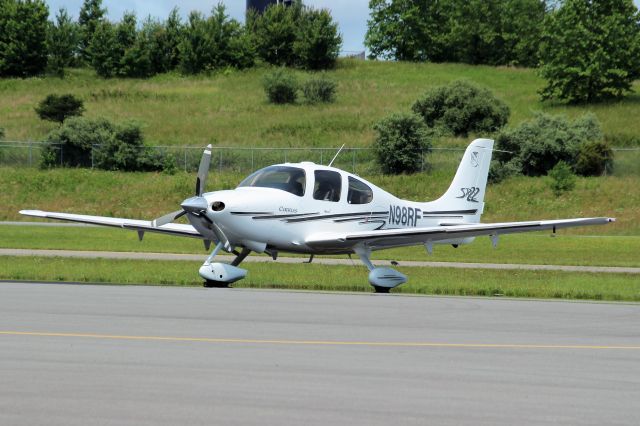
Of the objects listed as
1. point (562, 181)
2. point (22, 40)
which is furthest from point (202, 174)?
point (22, 40)

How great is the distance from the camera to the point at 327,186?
1925 centimetres

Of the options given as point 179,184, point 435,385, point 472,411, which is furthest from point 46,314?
point 179,184

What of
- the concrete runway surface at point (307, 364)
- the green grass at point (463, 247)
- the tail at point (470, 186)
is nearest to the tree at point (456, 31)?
the green grass at point (463, 247)

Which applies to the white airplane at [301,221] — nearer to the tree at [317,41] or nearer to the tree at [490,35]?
the tree at [317,41]

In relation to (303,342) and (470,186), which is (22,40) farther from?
(303,342)

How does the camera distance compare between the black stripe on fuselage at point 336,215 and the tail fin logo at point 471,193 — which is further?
the tail fin logo at point 471,193

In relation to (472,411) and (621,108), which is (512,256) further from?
(621,108)

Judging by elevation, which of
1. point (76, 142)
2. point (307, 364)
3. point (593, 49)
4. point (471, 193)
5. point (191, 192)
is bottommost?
point (191, 192)

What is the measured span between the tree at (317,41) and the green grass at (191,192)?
139ft

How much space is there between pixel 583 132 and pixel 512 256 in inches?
923

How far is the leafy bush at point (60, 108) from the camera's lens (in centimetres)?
6438

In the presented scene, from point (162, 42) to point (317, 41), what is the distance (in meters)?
14.9

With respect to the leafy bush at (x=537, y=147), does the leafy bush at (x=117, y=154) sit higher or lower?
lower

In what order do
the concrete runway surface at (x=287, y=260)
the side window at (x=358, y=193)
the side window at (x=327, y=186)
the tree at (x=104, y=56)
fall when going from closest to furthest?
the side window at (x=327, y=186), the side window at (x=358, y=193), the concrete runway surface at (x=287, y=260), the tree at (x=104, y=56)
